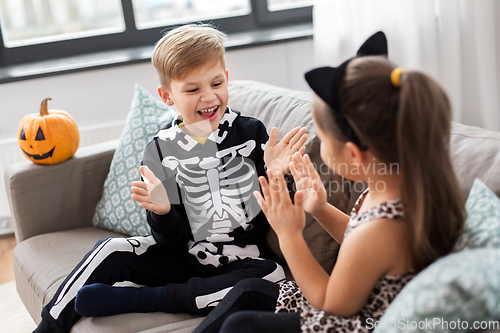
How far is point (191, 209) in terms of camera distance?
1448 mm

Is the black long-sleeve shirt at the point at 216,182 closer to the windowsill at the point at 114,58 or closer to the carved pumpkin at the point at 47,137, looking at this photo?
the carved pumpkin at the point at 47,137

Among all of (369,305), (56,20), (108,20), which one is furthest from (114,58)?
(369,305)

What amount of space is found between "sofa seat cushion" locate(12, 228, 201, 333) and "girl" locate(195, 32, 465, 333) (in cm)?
39

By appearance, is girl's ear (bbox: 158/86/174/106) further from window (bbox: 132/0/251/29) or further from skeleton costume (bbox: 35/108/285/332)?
window (bbox: 132/0/251/29)

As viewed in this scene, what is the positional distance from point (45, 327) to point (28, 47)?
6.22 ft

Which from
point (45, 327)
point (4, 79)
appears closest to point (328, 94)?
point (45, 327)

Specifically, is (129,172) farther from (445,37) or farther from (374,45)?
(445,37)

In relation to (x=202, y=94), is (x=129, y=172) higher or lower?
lower

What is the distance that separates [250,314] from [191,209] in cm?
57

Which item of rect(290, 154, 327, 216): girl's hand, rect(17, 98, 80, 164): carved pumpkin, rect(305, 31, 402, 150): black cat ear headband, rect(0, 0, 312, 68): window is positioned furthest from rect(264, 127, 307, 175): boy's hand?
rect(0, 0, 312, 68): window

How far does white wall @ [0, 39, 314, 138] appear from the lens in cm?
241

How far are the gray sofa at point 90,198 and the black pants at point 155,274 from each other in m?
0.05

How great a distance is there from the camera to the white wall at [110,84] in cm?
241

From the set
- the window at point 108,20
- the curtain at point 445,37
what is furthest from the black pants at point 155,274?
the window at point 108,20
